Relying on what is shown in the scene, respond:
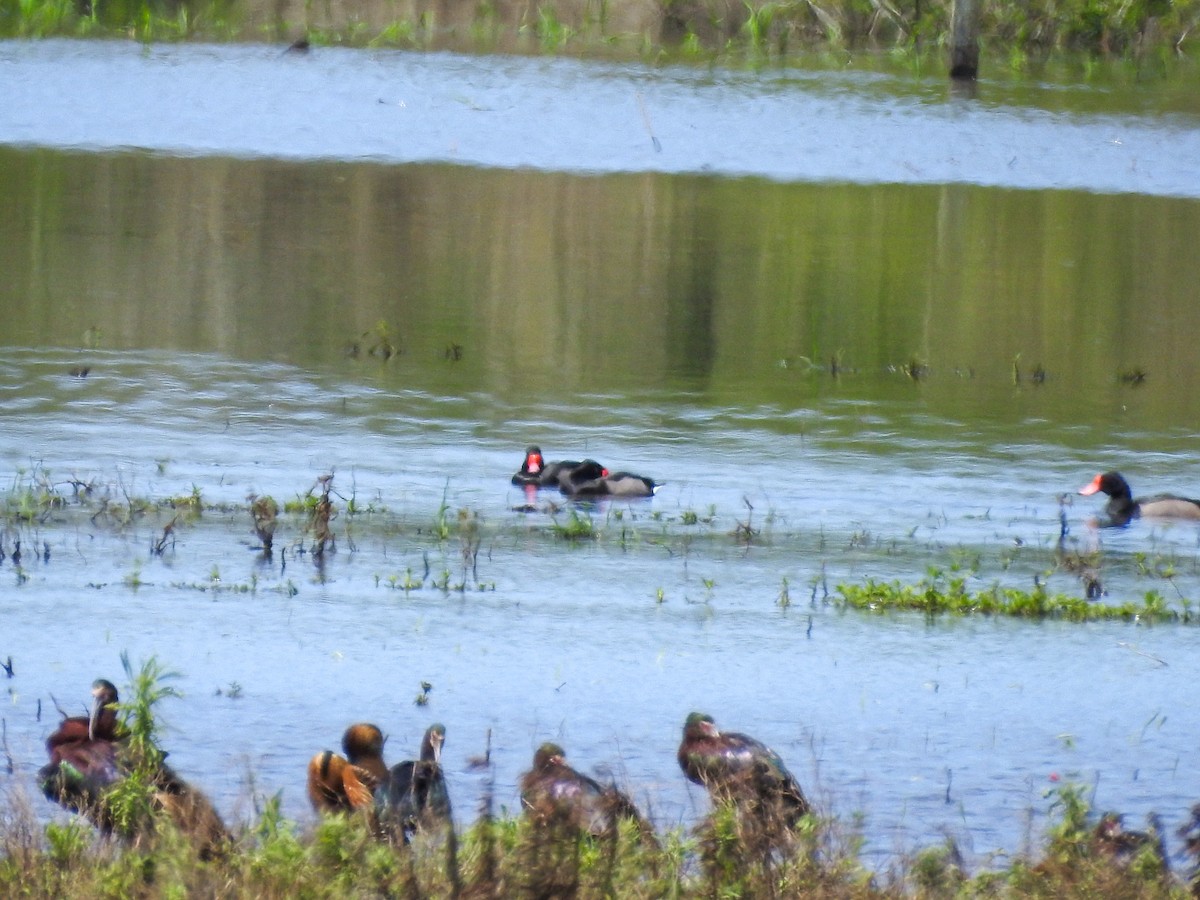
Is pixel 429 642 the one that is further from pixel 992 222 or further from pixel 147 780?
pixel 992 222

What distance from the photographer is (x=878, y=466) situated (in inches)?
525

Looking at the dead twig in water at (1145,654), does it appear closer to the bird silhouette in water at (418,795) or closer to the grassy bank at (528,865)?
the grassy bank at (528,865)

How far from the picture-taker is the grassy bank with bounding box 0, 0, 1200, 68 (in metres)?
40.4

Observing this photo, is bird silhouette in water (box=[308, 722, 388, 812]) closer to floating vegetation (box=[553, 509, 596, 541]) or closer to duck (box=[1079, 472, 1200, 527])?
floating vegetation (box=[553, 509, 596, 541])

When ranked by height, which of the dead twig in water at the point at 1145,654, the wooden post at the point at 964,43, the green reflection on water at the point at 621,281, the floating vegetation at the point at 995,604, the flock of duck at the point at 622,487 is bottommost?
the dead twig in water at the point at 1145,654

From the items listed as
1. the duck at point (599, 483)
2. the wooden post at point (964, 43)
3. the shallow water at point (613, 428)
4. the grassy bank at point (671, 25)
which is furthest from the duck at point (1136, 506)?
the grassy bank at point (671, 25)

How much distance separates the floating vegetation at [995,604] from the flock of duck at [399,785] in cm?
270

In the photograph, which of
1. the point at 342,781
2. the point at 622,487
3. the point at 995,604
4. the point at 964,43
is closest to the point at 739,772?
the point at 342,781

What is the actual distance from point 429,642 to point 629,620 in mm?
952

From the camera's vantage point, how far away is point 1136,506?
484 inches

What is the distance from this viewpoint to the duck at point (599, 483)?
39.5ft

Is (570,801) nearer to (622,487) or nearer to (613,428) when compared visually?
(622,487)

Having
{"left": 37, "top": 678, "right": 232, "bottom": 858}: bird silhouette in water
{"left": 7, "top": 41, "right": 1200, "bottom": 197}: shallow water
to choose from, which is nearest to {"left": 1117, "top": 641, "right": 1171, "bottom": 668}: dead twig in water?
{"left": 37, "top": 678, "right": 232, "bottom": 858}: bird silhouette in water

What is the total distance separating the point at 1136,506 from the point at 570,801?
278 inches
